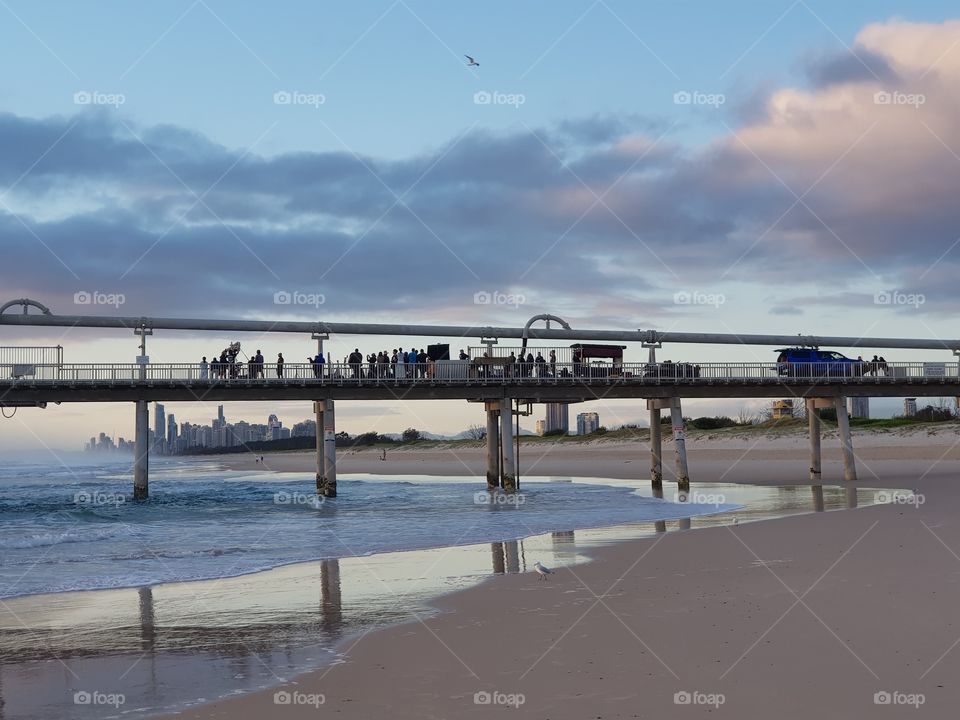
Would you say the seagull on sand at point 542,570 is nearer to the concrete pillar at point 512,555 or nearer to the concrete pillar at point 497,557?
the concrete pillar at point 512,555

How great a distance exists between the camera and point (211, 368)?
41.0 m

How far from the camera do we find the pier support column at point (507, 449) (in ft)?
144

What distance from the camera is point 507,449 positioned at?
44500 millimetres

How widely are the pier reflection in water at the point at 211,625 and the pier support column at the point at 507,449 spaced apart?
21529 millimetres

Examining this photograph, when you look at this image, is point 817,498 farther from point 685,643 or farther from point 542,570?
point 685,643

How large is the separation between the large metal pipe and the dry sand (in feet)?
95.9

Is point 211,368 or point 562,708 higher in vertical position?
point 211,368

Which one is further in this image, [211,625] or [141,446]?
[141,446]

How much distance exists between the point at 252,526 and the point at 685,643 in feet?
76.0

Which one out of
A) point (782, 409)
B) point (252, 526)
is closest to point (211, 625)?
point (252, 526)

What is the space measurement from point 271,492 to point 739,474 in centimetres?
2797

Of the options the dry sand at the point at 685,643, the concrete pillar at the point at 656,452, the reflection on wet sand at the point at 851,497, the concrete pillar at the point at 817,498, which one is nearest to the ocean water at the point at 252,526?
the concrete pillar at the point at 656,452

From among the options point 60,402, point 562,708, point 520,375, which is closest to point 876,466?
point 520,375

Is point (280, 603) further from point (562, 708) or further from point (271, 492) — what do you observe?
point (271, 492)
